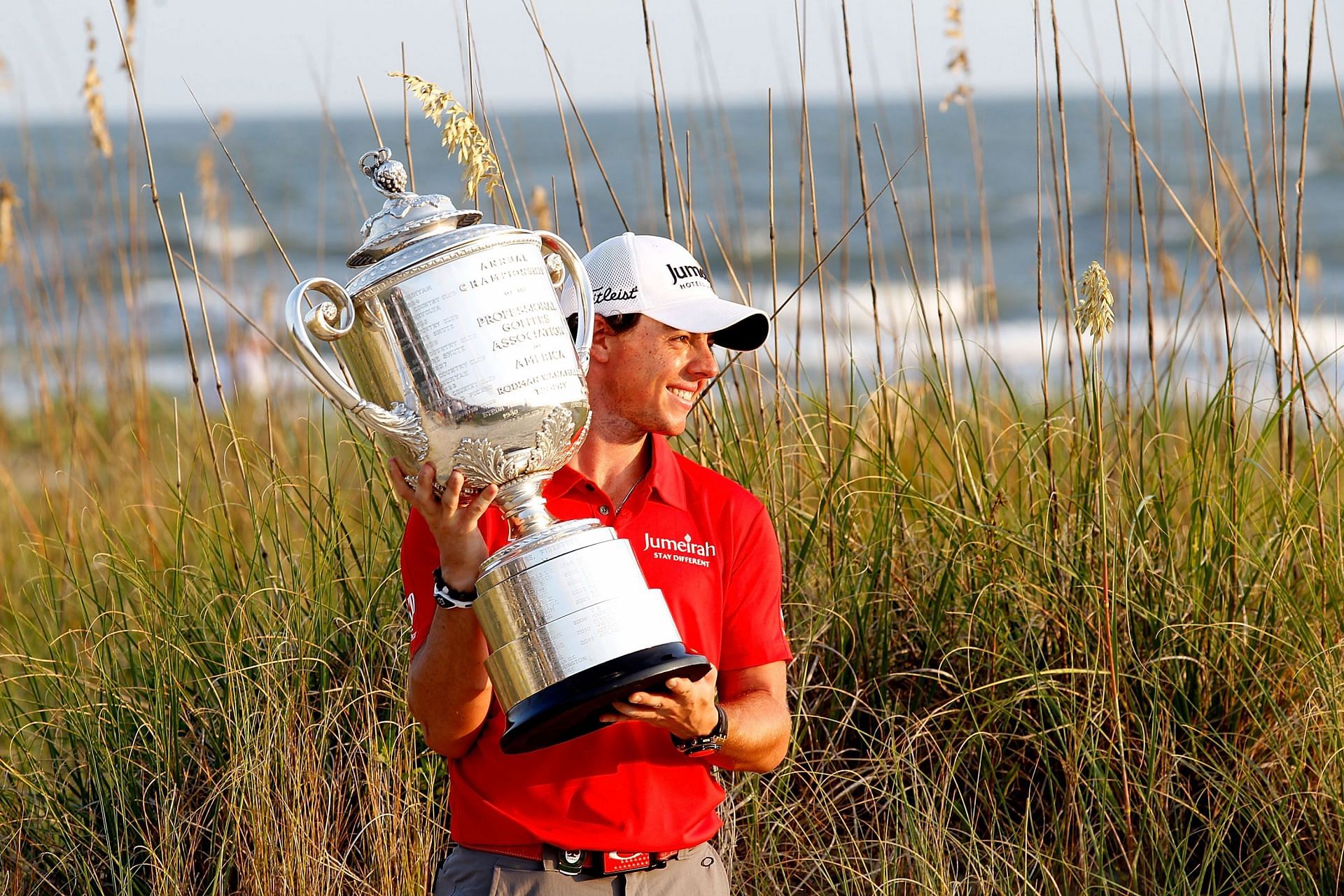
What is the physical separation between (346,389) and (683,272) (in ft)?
2.16

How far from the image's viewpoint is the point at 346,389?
183cm

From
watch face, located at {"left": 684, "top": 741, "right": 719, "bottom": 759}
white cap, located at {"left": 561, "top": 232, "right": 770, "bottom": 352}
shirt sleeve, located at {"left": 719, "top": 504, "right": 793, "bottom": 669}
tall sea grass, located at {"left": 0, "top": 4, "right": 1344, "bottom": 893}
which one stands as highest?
white cap, located at {"left": 561, "top": 232, "right": 770, "bottom": 352}

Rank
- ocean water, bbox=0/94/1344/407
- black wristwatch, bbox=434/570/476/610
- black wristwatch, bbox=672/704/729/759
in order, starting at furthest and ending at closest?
ocean water, bbox=0/94/1344/407, black wristwatch, bbox=672/704/729/759, black wristwatch, bbox=434/570/476/610

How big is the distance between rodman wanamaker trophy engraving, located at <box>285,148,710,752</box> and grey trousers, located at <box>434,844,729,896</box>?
313 mm

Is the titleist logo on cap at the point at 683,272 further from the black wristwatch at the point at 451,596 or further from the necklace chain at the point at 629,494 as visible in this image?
the black wristwatch at the point at 451,596

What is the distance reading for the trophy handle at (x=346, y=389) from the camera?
180 centimetres

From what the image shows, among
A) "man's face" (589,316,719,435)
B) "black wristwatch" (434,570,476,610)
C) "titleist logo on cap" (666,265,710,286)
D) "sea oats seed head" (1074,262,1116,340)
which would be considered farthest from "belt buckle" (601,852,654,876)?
"sea oats seed head" (1074,262,1116,340)

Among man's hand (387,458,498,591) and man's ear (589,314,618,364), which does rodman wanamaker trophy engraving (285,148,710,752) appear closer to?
man's hand (387,458,498,591)

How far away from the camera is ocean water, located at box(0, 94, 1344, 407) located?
11.7 feet

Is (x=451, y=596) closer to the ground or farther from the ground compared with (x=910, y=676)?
farther from the ground

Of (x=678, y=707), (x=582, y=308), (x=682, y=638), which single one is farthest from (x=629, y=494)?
(x=678, y=707)

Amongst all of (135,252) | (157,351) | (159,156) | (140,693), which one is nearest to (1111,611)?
(140,693)

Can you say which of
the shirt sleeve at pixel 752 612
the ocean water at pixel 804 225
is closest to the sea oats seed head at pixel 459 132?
the ocean water at pixel 804 225

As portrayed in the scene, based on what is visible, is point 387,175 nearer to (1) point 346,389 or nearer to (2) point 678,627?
(1) point 346,389
